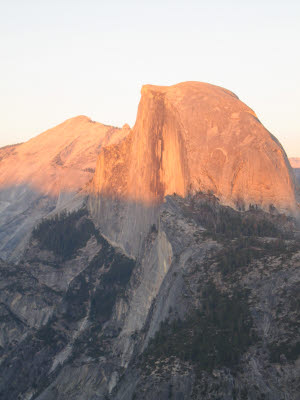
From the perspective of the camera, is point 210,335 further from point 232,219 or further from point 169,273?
point 232,219

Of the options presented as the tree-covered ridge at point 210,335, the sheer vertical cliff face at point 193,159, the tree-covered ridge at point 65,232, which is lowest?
the tree-covered ridge at point 210,335

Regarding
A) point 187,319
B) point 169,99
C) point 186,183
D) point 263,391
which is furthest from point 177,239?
point 263,391

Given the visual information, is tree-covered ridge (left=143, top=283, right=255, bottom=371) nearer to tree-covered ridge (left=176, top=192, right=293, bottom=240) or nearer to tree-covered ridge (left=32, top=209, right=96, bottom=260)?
tree-covered ridge (left=176, top=192, right=293, bottom=240)

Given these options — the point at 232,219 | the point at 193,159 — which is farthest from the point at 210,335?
the point at 193,159

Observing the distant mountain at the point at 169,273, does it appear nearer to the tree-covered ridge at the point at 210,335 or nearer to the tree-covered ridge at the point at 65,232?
the tree-covered ridge at the point at 210,335

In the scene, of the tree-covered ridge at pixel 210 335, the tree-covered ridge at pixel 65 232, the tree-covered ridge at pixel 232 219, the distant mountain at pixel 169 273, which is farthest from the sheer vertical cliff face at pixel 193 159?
the tree-covered ridge at pixel 210 335
